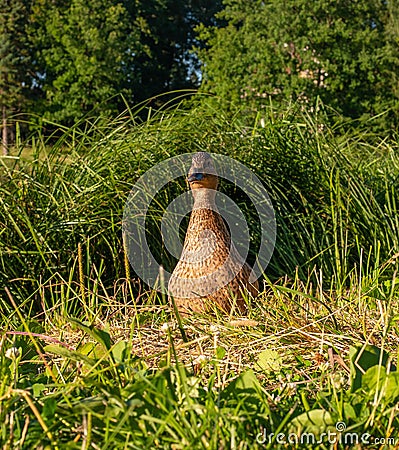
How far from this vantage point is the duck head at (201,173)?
2.32 metres

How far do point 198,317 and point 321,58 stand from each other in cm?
1736

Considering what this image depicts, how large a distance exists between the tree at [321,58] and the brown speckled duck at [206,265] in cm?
1498

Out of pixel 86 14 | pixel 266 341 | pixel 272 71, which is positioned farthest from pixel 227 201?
pixel 86 14

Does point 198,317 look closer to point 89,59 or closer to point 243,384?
point 243,384

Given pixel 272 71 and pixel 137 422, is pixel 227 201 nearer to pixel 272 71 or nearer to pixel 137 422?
pixel 137 422

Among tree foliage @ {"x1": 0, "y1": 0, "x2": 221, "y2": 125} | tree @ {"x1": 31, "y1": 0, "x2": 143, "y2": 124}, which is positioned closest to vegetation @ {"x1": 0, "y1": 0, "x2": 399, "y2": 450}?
tree foliage @ {"x1": 0, "y1": 0, "x2": 221, "y2": 125}

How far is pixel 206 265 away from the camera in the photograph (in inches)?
89.4

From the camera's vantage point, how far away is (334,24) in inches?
743

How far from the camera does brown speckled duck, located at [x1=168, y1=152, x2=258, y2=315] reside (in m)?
2.27

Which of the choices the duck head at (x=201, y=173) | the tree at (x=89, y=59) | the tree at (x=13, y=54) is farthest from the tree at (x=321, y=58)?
the duck head at (x=201, y=173)

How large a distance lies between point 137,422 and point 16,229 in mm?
1657

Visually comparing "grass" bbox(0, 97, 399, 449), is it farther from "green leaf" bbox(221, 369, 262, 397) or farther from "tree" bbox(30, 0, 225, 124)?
"tree" bbox(30, 0, 225, 124)

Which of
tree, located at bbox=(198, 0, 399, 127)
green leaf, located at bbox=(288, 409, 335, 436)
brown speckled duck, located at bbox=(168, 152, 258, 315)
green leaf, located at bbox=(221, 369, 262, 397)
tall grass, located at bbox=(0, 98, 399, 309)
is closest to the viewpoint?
green leaf, located at bbox=(288, 409, 335, 436)

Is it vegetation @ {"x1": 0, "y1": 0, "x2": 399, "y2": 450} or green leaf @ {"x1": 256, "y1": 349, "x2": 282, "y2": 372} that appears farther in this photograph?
green leaf @ {"x1": 256, "y1": 349, "x2": 282, "y2": 372}
